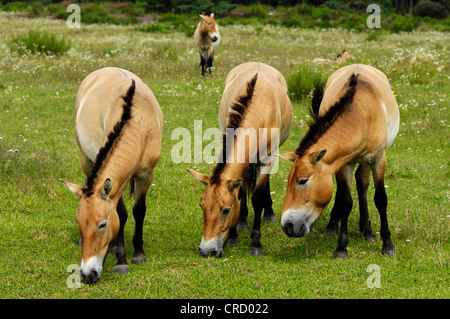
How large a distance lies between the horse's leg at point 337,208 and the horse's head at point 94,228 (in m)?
2.75

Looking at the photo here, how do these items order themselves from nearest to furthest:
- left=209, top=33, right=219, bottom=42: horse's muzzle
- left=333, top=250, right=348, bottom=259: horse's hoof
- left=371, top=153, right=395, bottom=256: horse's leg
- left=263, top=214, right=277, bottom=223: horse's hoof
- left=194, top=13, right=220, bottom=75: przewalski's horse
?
left=333, top=250, right=348, bottom=259: horse's hoof < left=371, top=153, right=395, bottom=256: horse's leg < left=263, top=214, right=277, bottom=223: horse's hoof < left=194, top=13, right=220, bottom=75: przewalski's horse < left=209, top=33, right=219, bottom=42: horse's muzzle

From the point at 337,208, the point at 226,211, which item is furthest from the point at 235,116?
→ the point at 337,208

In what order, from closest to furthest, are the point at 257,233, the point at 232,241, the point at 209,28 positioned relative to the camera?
the point at 257,233 → the point at 232,241 → the point at 209,28

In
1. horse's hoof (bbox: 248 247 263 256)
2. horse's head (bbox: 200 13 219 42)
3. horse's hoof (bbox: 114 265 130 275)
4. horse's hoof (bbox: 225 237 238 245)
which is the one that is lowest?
horse's hoof (bbox: 225 237 238 245)

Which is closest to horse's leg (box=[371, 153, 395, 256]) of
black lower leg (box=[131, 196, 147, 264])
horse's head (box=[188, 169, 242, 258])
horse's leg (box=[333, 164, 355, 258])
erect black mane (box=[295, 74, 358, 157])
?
horse's leg (box=[333, 164, 355, 258])

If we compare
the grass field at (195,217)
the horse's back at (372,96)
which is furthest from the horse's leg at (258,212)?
the horse's back at (372,96)

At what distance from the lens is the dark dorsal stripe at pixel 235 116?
207 inches

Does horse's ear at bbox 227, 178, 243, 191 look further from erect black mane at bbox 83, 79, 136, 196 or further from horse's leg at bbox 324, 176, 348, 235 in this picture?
horse's leg at bbox 324, 176, 348, 235

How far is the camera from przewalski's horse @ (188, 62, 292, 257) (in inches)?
203

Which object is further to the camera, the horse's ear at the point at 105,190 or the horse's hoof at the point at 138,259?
the horse's hoof at the point at 138,259

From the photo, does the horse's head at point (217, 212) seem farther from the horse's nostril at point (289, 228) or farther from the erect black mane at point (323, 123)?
the erect black mane at point (323, 123)

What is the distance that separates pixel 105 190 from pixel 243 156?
1.59 m

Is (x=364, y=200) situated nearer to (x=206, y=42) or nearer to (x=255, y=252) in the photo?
(x=255, y=252)

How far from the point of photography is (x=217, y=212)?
16.8 feet
